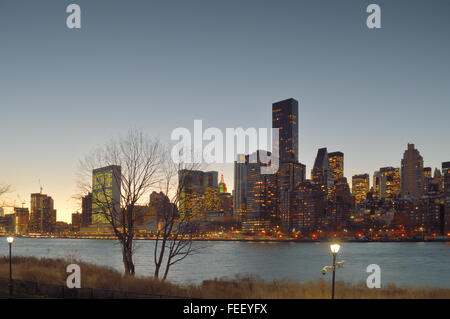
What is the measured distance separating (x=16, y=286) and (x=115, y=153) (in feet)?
33.0

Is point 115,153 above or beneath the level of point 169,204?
above

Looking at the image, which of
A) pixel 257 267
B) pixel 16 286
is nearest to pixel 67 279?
pixel 16 286

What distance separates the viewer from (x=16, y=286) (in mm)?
23719

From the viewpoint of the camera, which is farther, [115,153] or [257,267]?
[257,267]

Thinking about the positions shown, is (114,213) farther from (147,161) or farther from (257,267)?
(257,267)

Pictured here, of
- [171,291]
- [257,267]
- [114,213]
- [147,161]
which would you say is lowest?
[257,267]

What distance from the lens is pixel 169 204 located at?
30.8 m
